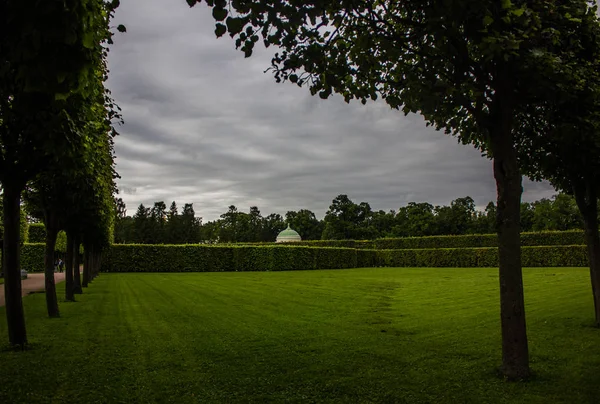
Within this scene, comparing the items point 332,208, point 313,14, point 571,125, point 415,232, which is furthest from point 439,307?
point 332,208

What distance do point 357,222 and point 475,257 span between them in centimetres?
4922

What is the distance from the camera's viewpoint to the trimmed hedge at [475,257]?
A: 131ft

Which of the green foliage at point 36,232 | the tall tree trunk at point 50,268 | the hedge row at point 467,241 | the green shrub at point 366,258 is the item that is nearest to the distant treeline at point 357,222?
the green foliage at point 36,232

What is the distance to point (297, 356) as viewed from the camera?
7.42 metres

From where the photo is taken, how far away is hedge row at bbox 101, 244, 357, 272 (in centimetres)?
4253

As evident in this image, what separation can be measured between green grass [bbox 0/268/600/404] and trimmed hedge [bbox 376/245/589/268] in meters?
30.7

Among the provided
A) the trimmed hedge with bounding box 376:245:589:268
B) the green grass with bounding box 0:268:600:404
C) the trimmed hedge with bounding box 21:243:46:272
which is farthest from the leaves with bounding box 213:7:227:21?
the trimmed hedge with bounding box 21:243:46:272

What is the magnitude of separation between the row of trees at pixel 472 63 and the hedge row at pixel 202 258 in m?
38.4

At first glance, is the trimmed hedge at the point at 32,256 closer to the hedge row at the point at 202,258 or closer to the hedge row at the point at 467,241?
the hedge row at the point at 202,258

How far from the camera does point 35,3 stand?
377cm

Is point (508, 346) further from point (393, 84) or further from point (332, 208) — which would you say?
point (332, 208)

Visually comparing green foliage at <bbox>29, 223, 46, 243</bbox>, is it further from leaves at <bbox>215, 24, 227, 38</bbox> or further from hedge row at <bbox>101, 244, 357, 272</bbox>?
leaves at <bbox>215, 24, 227, 38</bbox>

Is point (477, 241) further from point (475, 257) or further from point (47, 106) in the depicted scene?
point (47, 106)

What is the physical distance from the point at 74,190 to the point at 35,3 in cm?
960
